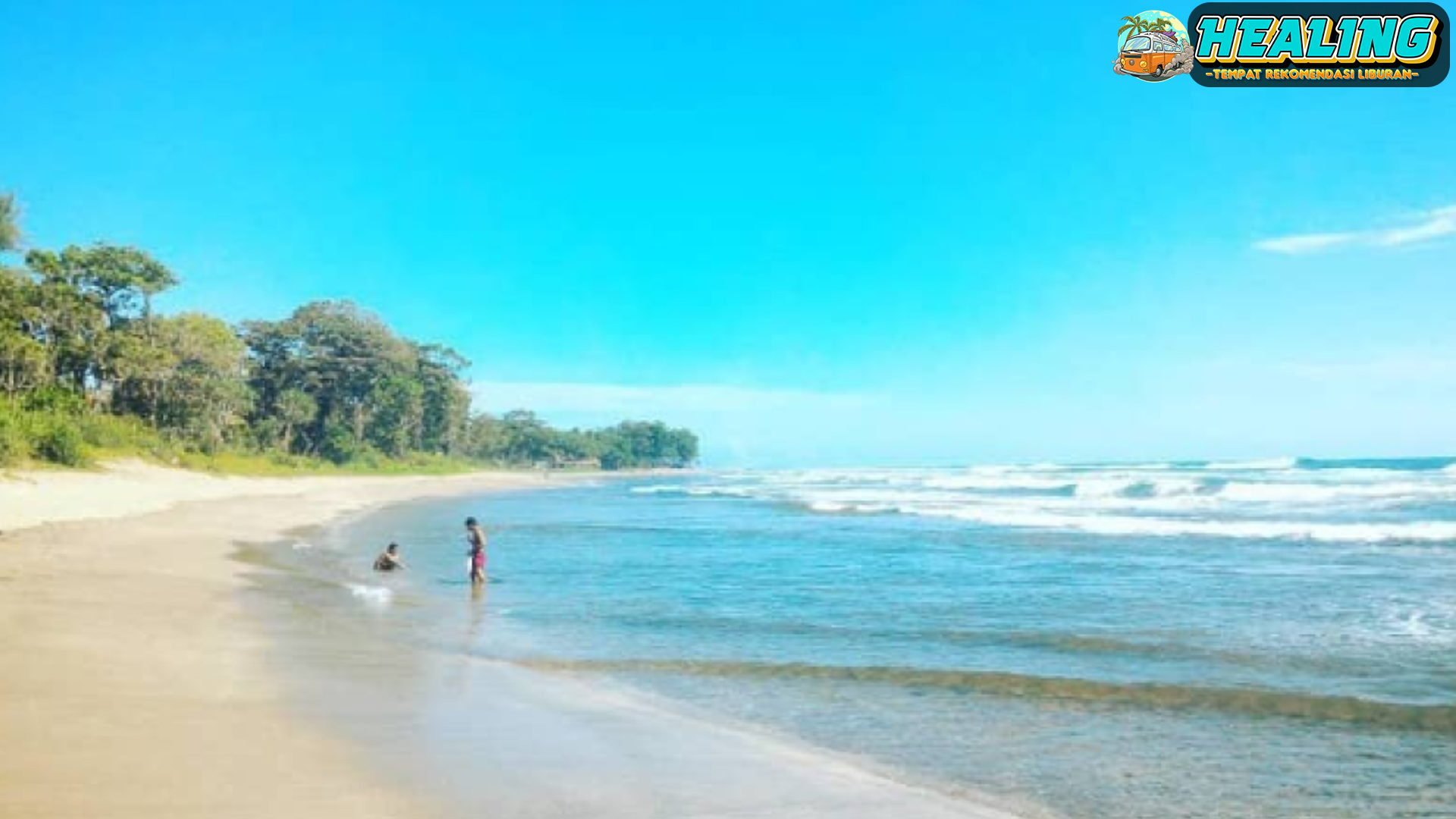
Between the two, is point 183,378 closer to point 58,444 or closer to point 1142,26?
point 58,444

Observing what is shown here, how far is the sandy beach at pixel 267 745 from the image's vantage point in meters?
5.43

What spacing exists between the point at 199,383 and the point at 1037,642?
53.1 meters

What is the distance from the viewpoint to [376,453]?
81.3 metres

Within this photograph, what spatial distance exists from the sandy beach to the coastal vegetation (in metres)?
21.8

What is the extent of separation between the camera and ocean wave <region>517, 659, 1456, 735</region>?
8594mm

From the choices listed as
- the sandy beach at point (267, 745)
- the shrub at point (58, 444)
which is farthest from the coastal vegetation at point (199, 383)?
the sandy beach at point (267, 745)

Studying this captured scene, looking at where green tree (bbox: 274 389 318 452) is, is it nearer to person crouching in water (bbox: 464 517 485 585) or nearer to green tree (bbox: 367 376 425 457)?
green tree (bbox: 367 376 425 457)

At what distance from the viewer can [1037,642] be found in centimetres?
1204

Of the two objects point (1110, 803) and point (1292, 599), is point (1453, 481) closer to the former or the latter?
point (1292, 599)

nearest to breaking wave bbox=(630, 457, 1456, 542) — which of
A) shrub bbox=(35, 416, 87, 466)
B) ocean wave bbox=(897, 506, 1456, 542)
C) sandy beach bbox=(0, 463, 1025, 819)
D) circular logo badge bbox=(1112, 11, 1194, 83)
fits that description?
ocean wave bbox=(897, 506, 1456, 542)

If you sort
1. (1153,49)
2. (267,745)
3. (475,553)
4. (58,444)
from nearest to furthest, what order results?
(267,745) → (1153,49) → (475,553) → (58,444)

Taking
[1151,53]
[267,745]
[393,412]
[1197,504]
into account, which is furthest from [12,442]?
[393,412]

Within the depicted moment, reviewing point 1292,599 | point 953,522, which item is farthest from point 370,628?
point 953,522

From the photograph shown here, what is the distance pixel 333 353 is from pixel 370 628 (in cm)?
7282
